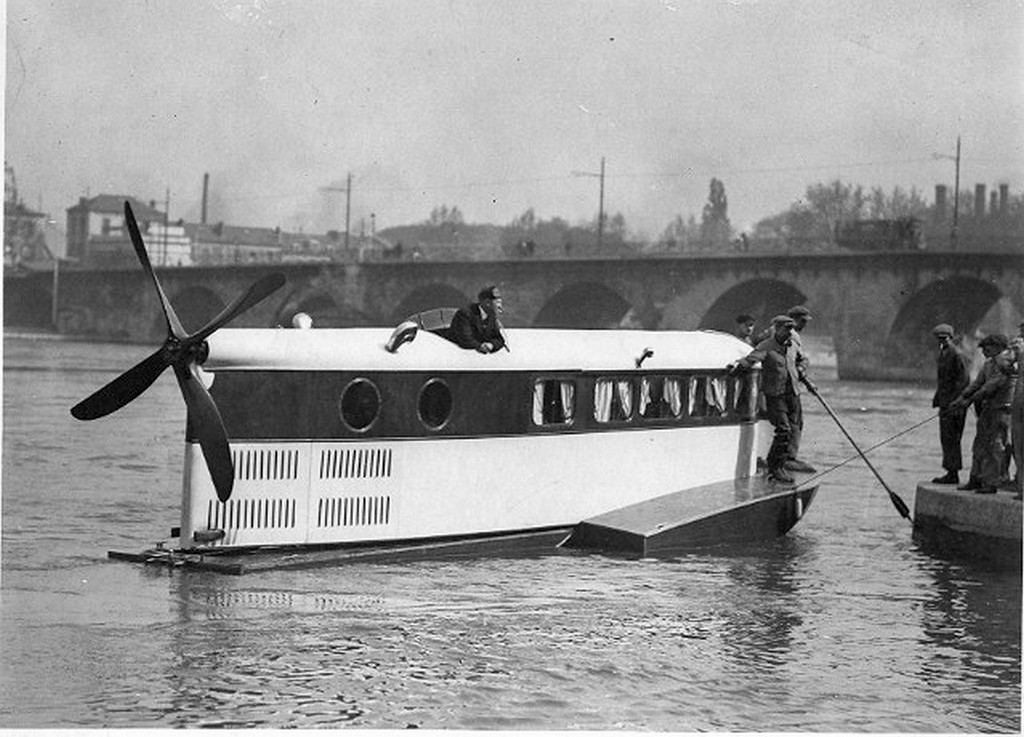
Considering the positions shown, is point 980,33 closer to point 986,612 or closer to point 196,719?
point 986,612

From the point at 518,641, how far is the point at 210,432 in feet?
10.6

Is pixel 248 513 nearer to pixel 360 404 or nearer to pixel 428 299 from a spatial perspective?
pixel 360 404

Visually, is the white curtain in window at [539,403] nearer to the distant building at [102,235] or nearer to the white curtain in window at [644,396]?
the white curtain in window at [644,396]

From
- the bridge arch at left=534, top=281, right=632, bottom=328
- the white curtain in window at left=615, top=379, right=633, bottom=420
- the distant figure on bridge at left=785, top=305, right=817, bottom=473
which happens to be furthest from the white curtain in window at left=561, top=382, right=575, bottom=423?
the bridge arch at left=534, top=281, right=632, bottom=328

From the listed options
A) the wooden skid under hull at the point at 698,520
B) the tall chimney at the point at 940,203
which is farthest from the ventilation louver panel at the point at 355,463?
the tall chimney at the point at 940,203

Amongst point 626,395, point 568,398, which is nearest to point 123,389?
point 568,398

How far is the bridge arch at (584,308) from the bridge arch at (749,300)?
464cm

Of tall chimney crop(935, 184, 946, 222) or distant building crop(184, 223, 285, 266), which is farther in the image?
distant building crop(184, 223, 285, 266)

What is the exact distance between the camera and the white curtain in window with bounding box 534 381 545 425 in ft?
54.0

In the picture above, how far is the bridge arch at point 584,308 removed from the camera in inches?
2729

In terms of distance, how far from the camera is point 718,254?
6562 cm

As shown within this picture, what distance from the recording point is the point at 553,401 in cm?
1673

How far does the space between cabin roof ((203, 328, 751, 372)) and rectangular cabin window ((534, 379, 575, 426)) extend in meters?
0.18

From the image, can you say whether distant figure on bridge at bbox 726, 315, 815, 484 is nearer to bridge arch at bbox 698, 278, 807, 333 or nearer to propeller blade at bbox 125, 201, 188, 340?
propeller blade at bbox 125, 201, 188, 340
